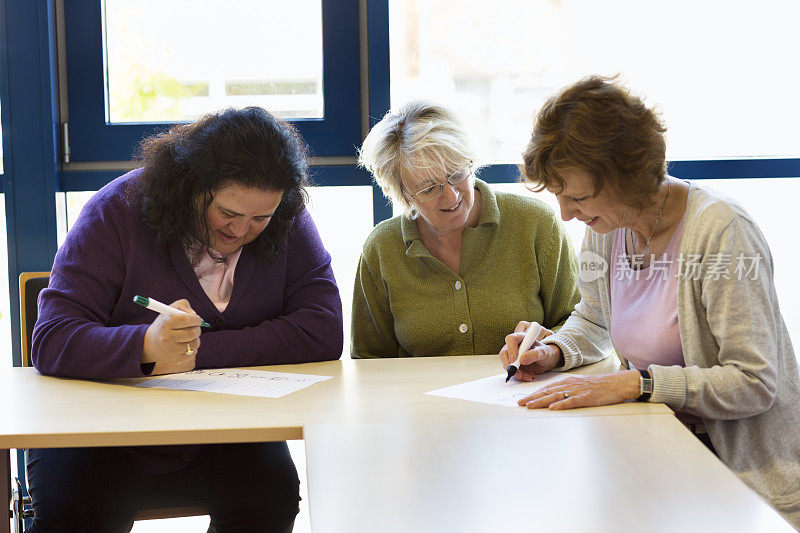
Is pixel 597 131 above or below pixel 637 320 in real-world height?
above

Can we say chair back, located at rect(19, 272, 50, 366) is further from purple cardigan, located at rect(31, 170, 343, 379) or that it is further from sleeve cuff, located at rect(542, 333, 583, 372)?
sleeve cuff, located at rect(542, 333, 583, 372)

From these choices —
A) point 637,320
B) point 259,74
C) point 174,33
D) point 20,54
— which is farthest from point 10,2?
point 637,320

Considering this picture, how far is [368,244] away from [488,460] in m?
1.20

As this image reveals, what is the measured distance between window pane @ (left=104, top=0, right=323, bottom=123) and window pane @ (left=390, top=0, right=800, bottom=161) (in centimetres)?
34

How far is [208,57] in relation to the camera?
9.37 feet

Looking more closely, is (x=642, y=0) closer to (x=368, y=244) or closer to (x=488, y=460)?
(x=368, y=244)

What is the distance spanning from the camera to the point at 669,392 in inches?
58.1

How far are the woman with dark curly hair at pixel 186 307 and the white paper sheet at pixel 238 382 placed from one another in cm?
3

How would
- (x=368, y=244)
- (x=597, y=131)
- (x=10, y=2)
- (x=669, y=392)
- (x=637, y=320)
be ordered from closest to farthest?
(x=669, y=392) → (x=597, y=131) → (x=637, y=320) → (x=368, y=244) → (x=10, y=2)

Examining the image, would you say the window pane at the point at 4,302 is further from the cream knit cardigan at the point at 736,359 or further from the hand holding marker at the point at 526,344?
the cream knit cardigan at the point at 736,359

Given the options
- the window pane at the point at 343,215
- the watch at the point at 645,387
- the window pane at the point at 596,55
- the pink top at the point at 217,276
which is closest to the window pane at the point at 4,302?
the window pane at the point at 343,215

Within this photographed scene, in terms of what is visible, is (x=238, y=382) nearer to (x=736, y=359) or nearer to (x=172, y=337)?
(x=172, y=337)

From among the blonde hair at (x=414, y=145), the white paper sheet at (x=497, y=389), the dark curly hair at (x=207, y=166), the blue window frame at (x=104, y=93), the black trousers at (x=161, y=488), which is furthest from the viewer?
the blue window frame at (x=104, y=93)

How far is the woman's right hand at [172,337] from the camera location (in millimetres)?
1656
